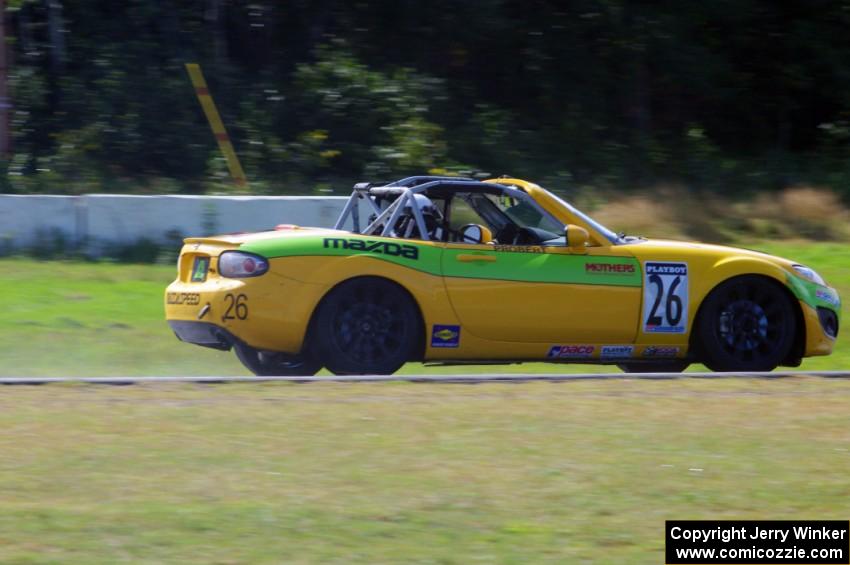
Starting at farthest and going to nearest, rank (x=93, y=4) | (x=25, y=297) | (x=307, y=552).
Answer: (x=93, y=4), (x=25, y=297), (x=307, y=552)

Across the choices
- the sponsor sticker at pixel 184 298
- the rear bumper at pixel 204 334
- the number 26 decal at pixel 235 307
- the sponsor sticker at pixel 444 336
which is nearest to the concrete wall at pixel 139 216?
the sponsor sticker at pixel 184 298

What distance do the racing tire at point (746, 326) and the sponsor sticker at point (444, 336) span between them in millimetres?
1832

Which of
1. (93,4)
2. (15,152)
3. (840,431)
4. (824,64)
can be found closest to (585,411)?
(840,431)

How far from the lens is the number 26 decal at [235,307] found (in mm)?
8648

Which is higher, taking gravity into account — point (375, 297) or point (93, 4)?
point (93, 4)

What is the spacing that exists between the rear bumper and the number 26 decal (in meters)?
0.11

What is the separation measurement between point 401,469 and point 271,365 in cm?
374

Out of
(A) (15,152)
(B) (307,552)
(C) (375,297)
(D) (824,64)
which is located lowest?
(B) (307,552)

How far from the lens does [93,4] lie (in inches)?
827

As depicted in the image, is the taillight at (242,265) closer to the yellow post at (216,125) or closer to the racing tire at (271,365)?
the racing tire at (271,365)

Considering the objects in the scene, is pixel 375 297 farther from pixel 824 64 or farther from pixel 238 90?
pixel 824 64

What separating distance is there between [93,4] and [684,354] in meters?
14.4

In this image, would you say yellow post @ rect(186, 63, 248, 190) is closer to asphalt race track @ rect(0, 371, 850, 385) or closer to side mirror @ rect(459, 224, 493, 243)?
side mirror @ rect(459, 224, 493, 243)

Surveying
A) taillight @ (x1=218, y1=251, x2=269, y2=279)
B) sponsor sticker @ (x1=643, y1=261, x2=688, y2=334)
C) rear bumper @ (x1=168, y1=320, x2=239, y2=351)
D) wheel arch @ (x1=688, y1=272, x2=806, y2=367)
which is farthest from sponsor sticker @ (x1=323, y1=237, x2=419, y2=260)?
wheel arch @ (x1=688, y1=272, x2=806, y2=367)
